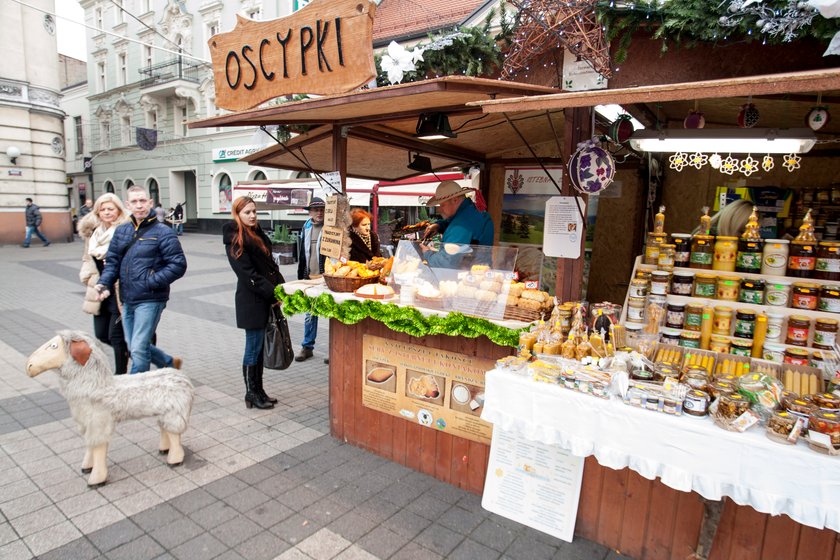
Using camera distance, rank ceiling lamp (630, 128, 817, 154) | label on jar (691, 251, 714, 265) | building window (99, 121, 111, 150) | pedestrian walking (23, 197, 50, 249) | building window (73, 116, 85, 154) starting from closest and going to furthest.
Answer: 1. label on jar (691, 251, 714, 265)
2. ceiling lamp (630, 128, 817, 154)
3. pedestrian walking (23, 197, 50, 249)
4. building window (99, 121, 111, 150)
5. building window (73, 116, 85, 154)

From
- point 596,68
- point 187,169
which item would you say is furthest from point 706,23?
point 187,169

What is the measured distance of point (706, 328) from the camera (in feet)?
9.95

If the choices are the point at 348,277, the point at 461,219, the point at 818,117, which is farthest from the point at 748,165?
the point at 348,277

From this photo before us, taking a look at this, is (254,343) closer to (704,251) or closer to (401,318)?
(401,318)

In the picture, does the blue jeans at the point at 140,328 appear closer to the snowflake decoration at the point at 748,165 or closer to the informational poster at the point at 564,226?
the informational poster at the point at 564,226

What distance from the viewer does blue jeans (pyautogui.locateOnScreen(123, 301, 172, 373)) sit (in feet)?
14.0

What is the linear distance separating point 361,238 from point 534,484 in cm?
345

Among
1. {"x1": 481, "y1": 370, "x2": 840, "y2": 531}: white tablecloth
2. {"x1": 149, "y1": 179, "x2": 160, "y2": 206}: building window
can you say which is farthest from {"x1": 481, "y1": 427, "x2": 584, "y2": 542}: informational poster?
{"x1": 149, "y1": 179, "x2": 160, "y2": 206}: building window

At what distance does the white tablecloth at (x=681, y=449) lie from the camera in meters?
1.86

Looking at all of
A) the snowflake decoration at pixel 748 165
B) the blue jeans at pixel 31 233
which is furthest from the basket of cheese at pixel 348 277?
the blue jeans at pixel 31 233

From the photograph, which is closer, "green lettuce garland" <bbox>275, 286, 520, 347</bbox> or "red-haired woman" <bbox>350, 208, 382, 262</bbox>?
"green lettuce garland" <bbox>275, 286, 520, 347</bbox>

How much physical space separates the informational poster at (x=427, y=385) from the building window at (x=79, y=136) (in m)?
36.8

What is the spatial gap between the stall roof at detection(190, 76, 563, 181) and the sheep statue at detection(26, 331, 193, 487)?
2078mm

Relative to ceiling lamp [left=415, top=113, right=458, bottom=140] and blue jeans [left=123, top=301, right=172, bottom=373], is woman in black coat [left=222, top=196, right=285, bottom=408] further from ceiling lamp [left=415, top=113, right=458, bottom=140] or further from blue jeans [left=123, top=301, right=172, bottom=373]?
ceiling lamp [left=415, top=113, right=458, bottom=140]
